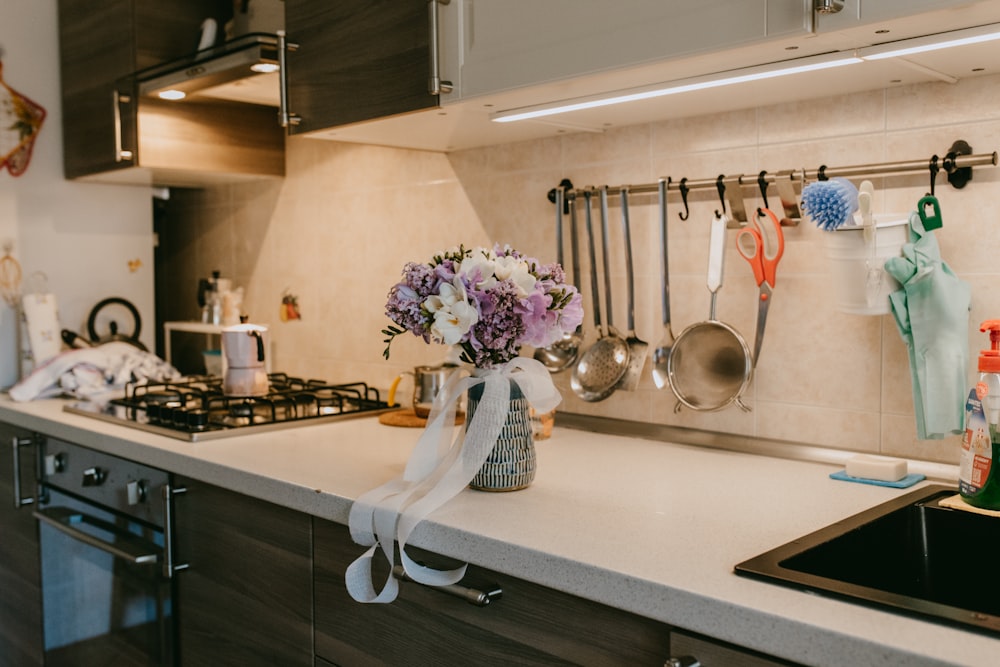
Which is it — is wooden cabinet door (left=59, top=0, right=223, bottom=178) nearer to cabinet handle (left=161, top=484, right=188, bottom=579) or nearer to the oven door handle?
the oven door handle

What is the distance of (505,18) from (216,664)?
1265 mm

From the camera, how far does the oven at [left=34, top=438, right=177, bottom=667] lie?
1796 mm

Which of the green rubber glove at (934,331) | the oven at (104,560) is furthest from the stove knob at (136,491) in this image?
the green rubber glove at (934,331)

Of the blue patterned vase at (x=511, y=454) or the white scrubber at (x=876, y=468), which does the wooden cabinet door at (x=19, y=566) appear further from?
the white scrubber at (x=876, y=468)

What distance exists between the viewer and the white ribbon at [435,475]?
124 cm

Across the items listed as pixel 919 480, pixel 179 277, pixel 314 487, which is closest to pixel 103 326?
pixel 179 277

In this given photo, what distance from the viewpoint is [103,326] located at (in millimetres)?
2775

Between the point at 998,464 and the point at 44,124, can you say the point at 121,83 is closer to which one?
the point at 44,124

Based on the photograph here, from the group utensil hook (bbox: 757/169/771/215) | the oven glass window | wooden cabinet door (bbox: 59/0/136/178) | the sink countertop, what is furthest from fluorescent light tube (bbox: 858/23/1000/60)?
wooden cabinet door (bbox: 59/0/136/178)

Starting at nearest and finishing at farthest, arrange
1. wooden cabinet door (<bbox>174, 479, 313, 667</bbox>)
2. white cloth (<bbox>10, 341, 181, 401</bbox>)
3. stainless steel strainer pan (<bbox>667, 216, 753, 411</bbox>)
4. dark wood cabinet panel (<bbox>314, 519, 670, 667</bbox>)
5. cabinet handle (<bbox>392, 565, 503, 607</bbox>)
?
dark wood cabinet panel (<bbox>314, 519, 670, 667</bbox>), cabinet handle (<bbox>392, 565, 503, 607</bbox>), wooden cabinet door (<bbox>174, 479, 313, 667</bbox>), stainless steel strainer pan (<bbox>667, 216, 753, 411</bbox>), white cloth (<bbox>10, 341, 181, 401</bbox>)

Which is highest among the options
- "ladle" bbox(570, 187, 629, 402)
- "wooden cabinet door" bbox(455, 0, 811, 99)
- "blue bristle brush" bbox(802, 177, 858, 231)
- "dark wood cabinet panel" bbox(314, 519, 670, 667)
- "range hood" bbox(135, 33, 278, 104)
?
"range hood" bbox(135, 33, 278, 104)

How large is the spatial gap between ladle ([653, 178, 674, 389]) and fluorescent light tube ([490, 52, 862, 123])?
25 cm

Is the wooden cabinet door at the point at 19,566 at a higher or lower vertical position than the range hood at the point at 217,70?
lower

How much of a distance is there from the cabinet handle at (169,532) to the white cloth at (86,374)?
645mm
